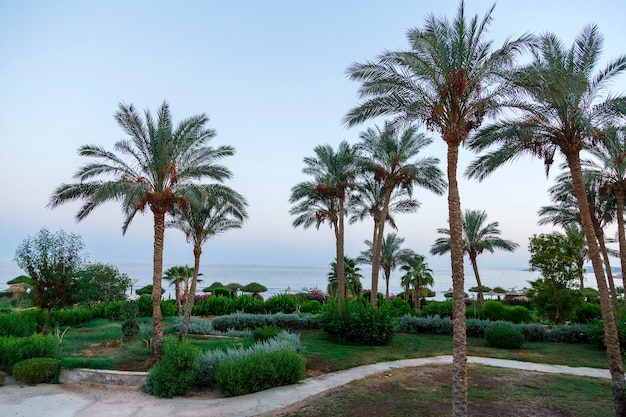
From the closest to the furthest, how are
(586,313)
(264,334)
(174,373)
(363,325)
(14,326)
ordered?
(174,373) < (264,334) < (14,326) < (363,325) < (586,313)

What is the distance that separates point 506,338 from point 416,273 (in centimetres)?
1659

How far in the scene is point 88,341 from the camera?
16109 millimetres

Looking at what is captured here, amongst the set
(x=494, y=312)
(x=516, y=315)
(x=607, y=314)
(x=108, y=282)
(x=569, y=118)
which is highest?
(x=569, y=118)

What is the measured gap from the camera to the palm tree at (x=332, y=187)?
23.5 m

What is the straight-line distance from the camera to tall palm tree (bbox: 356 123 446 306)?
21062mm

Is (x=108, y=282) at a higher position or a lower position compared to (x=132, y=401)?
higher

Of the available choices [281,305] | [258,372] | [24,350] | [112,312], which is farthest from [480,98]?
[112,312]

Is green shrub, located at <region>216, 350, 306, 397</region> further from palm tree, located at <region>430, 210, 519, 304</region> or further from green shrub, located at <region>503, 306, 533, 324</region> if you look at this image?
palm tree, located at <region>430, 210, 519, 304</region>

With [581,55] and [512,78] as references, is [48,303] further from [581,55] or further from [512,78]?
[581,55]

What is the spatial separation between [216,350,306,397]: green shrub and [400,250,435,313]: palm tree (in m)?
23.7

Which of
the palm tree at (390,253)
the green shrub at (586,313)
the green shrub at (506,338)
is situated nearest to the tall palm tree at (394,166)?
the green shrub at (506,338)

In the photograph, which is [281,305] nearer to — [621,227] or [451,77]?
[621,227]

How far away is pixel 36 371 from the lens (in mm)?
10781

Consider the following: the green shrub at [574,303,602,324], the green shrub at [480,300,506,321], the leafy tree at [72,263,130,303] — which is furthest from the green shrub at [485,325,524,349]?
the leafy tree at [72,263,130,303]
